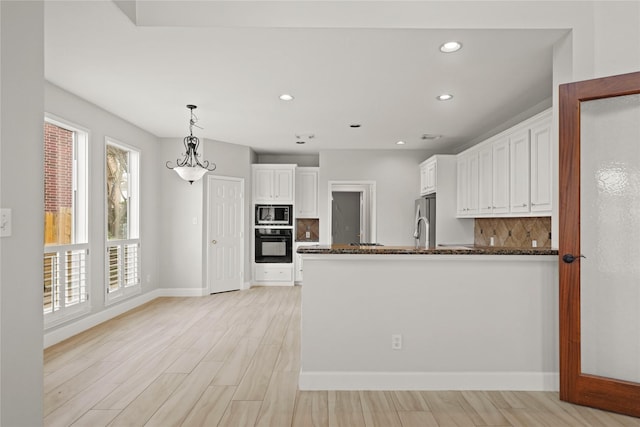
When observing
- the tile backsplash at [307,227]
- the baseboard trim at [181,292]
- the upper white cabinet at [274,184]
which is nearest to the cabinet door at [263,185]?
the upper white cabinet at [274,184]

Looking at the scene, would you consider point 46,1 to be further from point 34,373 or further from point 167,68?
point 34,373

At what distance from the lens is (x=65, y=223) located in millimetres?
3975

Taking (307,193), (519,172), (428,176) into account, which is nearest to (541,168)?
(519,172)

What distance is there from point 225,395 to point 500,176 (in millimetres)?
3492

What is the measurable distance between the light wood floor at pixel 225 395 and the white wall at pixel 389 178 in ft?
11.7

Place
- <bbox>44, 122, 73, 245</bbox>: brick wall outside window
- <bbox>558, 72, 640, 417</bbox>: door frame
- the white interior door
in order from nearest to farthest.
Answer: <bbox>558, 72, 640, 417</bbox>: door frame → <bbox>44, 122, 73, 245</bbox>: brick wall outside window → the white interior door

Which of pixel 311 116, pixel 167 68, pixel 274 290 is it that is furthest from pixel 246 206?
pixel 167 68

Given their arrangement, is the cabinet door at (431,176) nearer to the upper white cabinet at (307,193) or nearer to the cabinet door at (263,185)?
the upper white cabinet at (307,193)

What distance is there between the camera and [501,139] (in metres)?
4.15

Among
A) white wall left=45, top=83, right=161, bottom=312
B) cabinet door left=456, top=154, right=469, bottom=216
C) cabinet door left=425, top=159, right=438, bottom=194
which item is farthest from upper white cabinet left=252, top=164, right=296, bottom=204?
cabinet door left=456, top=154, right=469, bottom=216

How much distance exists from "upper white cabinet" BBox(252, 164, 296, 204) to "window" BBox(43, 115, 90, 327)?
10.4 ft

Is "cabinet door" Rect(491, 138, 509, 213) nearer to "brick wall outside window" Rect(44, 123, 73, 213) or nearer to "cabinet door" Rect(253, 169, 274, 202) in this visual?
"cabinet door" Rect(253, 169, 274, 202)

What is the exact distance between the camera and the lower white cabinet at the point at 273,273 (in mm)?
7016

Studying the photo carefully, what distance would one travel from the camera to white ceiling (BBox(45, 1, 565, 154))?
2.65 m
